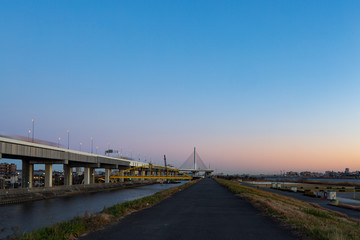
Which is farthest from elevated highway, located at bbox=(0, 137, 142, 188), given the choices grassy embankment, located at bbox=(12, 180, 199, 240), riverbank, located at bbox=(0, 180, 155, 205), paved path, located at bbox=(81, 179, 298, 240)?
paved path, located at bbox=(81, 179, 298, 240)

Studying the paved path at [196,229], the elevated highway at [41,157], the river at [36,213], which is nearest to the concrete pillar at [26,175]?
the elevated highway at [41,157]

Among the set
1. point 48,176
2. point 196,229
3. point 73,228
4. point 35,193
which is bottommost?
point 35,193

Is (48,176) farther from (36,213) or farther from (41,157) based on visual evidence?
(36,213)

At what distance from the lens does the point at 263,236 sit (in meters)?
12.0

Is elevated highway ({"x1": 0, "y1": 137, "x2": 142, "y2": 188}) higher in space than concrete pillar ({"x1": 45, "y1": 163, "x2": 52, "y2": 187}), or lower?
higher

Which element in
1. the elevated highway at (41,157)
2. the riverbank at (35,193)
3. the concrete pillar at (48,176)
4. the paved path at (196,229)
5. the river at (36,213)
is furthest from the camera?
the concrete pillar at (48,176)

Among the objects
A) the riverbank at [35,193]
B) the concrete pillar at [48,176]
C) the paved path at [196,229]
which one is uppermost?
the paved path at [196,229]

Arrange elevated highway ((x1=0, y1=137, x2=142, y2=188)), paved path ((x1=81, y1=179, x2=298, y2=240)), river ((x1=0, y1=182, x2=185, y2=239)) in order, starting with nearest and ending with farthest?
paved path ((x1=81, y1=179, x2=298, y2=240)) < river ((x1=0, y1=182, x2=185, y2=239)) < elevated highway ((x1=0, y1=137, x2=142, y2=188))

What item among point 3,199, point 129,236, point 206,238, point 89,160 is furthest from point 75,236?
point 89,160

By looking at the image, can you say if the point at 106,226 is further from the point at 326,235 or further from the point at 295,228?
the point at 326,235

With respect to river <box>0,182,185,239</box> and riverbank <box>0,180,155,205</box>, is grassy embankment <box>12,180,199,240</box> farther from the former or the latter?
riverbank <box>0,180,155,205</box>

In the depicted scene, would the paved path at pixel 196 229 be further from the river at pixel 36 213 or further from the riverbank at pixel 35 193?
the riverbank at pixel 35 193

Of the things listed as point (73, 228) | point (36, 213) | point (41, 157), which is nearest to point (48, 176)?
point (41, 157)

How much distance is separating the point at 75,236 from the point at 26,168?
197 feet
